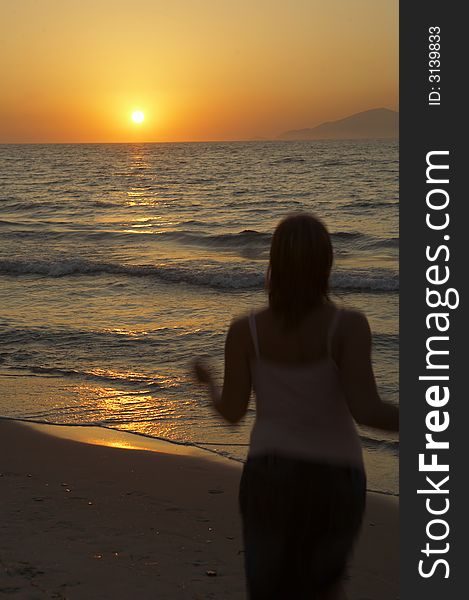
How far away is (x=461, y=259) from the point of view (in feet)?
12.4

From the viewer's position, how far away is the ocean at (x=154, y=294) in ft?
28.3

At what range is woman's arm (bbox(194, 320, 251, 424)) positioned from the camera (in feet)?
8.70

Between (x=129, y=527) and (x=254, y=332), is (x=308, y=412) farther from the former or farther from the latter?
(x=129, y=527)

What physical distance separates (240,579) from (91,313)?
10572 mm

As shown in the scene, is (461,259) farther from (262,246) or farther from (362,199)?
(362,199)

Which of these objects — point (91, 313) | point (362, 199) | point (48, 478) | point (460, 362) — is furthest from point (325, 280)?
point (362, 199)

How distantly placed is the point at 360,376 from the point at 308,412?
0.69ft

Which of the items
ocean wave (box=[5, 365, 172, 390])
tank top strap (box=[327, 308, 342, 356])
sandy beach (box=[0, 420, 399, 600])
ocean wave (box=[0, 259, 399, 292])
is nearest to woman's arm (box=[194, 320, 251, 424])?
tank top strap (box=[327, 308, 342, 356])

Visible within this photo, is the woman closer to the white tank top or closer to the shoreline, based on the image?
the white tank top

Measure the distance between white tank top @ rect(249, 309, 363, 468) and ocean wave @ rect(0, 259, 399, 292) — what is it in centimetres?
1531

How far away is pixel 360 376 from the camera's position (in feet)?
8.18

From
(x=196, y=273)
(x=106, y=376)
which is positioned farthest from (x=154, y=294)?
(x=106, y=376)

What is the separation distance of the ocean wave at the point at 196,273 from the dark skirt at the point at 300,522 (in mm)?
15301

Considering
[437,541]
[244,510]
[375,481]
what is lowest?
[375,481]
